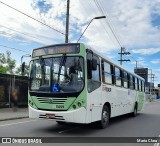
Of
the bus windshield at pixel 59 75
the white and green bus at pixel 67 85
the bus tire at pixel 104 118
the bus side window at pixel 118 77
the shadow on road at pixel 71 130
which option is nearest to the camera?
the white and green bus at pixel 67 85

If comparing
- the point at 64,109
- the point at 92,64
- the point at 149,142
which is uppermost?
the point at 92,64

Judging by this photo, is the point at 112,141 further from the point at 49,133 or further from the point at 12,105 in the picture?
the point at 12,105

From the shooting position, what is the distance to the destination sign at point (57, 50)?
436 inches

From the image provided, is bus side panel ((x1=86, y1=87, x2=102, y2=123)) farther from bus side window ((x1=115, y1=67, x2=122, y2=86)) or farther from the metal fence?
the metal fence

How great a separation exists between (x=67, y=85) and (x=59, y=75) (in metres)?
0.52

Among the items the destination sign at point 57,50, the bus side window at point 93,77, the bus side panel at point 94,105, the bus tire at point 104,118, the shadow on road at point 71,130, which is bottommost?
the shadow on road at point 71,130

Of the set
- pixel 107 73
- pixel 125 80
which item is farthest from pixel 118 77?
pixel 107 73

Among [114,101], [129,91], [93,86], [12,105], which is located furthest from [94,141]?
[12,105]

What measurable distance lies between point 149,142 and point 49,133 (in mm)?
3502

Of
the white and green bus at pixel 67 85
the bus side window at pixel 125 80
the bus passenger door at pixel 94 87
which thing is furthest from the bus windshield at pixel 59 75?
the bus side window at pixel 125 80

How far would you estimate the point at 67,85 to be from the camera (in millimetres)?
10586

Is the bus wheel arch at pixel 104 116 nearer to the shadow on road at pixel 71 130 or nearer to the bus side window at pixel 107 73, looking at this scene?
the shadow on road at pixel 71 130

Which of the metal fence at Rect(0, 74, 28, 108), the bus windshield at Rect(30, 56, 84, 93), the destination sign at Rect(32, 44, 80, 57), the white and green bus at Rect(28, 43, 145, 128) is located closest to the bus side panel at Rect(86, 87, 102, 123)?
the white and green bus at Rect(28, 43, 145, 128)

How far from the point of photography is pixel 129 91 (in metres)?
18.1
